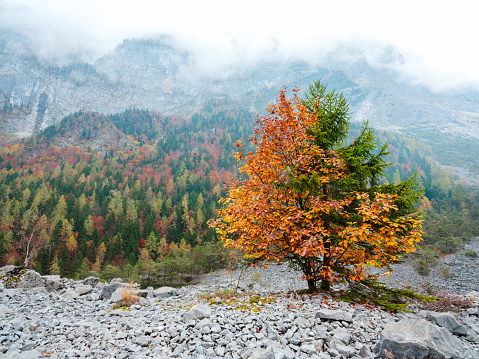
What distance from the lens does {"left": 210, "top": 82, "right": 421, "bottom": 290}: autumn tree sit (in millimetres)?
7273

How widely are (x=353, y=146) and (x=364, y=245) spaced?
397 cm

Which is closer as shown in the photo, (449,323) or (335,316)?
(335,316)

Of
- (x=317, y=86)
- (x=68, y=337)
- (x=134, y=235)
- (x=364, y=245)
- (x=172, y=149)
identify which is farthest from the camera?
(x=172, y=149)

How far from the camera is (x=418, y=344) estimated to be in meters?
3.88

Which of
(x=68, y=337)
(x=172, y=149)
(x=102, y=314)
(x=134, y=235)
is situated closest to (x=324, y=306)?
(x=68, y=337)

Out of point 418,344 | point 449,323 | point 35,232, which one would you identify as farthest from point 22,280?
point 35,232

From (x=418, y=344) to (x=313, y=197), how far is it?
176 inches

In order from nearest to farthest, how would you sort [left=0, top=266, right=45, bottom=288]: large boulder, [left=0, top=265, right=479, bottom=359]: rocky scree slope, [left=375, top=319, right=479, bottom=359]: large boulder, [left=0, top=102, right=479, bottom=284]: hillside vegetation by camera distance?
[left=375, top=319, right=479, bottom=359]: large boulder
[left=0, top=265, right=479, bottom=359]: rocky scree slope
[left=0, top=266, right=45, bottom=288]: large boulder
[left=0, top=102, right=479, bottom=284]: hillside vegetation

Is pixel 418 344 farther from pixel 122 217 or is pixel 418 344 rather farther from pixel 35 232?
pixel 122 217

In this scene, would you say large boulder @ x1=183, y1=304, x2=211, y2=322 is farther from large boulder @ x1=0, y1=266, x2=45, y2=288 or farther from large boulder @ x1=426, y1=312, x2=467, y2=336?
large boulder @ x1=0, y1=266, x2=45, y2=288

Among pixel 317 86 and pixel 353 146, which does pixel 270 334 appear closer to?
pixel 353 146

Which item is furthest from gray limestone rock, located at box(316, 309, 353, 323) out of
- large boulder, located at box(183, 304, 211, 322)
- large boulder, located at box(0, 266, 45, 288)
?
large boulder, located at box(0, 266, 45, 288)

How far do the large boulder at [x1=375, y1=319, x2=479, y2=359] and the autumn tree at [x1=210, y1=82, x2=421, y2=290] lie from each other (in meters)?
2.46

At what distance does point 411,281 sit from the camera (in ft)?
164
